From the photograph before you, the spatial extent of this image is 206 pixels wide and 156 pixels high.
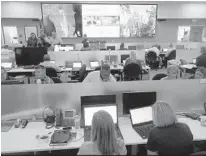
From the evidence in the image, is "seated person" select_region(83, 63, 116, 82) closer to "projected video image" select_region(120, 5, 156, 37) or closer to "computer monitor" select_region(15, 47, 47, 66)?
"computer monitor" select_region(15, 47, 47, 66)

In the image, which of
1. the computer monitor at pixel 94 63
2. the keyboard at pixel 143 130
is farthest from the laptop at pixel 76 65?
the keyboard at pixel 143 130

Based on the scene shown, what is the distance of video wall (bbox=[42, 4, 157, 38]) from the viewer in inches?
406

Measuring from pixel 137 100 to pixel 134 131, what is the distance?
385mm

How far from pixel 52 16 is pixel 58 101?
8.36 metres

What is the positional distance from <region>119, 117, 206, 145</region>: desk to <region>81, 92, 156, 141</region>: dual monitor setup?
7cm

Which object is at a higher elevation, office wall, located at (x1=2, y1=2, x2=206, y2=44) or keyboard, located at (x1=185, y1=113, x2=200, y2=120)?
office wall, located at (x1=2, y1=2, x2=206, y2=44)

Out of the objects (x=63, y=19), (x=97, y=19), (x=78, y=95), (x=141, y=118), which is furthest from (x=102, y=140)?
(x=63, y=19)

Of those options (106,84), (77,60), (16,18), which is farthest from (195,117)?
(16,18)

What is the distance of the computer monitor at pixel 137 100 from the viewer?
265 cm

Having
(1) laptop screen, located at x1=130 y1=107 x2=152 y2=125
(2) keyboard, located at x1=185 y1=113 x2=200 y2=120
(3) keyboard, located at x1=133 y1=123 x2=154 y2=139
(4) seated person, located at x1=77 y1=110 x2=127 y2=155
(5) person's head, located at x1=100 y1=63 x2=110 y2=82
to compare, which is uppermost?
(5) person's head, located at x1=100 y1=63 x2=110 y2=82

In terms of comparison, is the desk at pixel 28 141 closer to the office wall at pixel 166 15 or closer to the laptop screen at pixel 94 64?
the laptop screen at pixel 94 64

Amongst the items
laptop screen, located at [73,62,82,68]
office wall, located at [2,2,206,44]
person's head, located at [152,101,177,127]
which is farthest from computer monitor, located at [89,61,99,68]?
office wall, located at [2,2,206,44]

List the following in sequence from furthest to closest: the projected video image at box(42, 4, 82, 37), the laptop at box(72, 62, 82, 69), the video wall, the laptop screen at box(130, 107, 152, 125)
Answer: the video wall, the projected video image at box(42, 4, 82, 37), the laptop at box(72, 62, 82, 69), the laptop screen at box(130, 107, 152, 125)

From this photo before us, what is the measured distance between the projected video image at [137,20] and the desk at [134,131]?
854 centimetres
